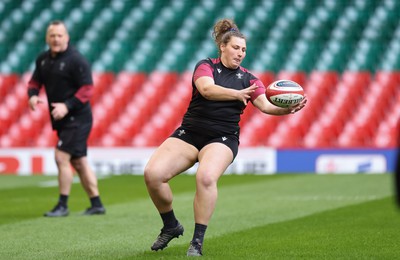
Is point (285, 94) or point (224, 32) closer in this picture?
point (285, 94)

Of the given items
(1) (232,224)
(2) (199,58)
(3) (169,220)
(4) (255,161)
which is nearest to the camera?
(3) (169,220)

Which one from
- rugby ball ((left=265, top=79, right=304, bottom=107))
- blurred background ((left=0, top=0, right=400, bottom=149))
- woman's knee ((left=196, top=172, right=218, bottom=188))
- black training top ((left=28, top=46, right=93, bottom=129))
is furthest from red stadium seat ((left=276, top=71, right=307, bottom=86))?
woman's knee ((left=196, top=172, right=218, bottom=188))

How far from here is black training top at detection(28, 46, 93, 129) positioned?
10625 millimetres

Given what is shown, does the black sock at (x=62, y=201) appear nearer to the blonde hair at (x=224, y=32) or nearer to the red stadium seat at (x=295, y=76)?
the blonde hair at (x=224, y=32)

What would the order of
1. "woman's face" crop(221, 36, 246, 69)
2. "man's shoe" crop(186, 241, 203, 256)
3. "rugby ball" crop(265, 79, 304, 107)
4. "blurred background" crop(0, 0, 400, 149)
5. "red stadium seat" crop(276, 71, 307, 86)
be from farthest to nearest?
"red stadium seat" crop(276, 71, 307, 86) < "blurred background" crop(0, 0, 400, 149) < "woman's face" crop(221, 36, 246, 69) < "rugby ball" crop(265, 79, 304, 107) < "man's shoe" crop(186, 241, 203, 256)

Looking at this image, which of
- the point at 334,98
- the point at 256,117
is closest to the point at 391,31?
the point at 334,98

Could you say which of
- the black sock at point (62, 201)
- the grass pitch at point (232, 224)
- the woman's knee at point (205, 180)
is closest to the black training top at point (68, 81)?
the black sock at point (62, 201)

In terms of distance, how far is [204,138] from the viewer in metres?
7.33

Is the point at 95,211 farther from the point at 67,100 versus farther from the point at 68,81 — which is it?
the point at 68,81

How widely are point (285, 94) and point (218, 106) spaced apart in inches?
22.4

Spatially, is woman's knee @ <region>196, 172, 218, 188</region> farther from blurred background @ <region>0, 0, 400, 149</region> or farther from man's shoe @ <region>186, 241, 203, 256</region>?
blurred background @ <region>0, 0, 400, 149</region>

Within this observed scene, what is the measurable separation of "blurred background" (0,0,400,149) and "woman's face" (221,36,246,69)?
525 inches

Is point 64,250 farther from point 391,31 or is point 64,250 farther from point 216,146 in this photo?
point 391,31

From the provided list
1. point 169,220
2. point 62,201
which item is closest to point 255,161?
point 62,201
